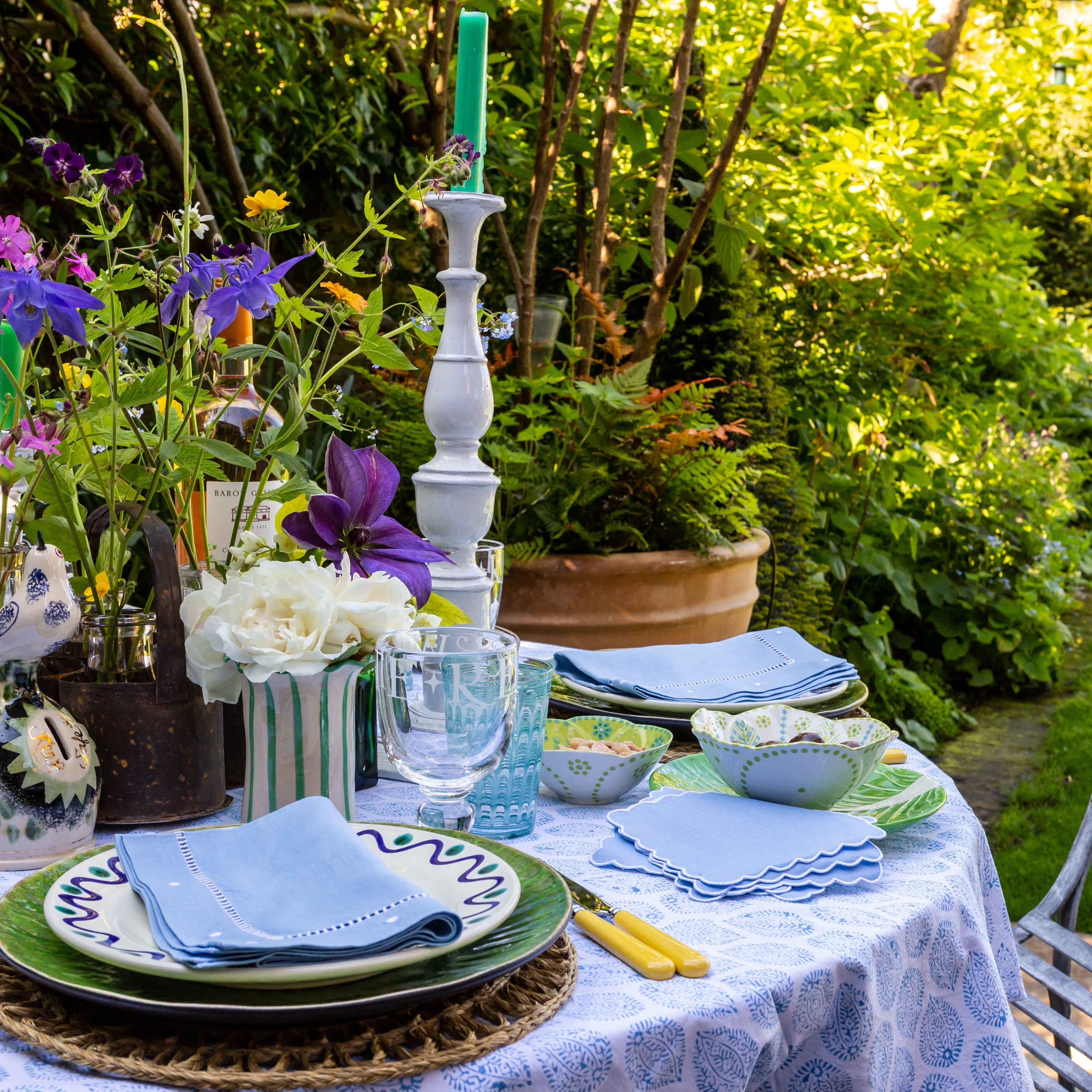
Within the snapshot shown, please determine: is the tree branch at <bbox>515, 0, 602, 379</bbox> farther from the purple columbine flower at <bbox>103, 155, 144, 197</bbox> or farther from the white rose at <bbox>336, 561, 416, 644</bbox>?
the white rose at <bbox>336, 561, 416, 644</bbox>

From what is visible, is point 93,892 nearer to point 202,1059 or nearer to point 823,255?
point 202,1059

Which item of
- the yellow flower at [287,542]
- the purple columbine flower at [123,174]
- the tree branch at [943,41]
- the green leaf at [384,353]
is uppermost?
the tree branch at [943,41]

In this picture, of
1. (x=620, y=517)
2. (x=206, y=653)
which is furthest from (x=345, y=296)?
(x=620, y=517)

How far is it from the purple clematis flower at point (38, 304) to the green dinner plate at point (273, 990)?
37 centimetres

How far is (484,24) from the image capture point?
1101mm

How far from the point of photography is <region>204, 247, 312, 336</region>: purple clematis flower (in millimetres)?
814

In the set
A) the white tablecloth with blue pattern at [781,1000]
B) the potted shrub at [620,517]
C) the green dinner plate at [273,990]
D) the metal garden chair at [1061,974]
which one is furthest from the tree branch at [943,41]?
the green dinner plate at [273,990]

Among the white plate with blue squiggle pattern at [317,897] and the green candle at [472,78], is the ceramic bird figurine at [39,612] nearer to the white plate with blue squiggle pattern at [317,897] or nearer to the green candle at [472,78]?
the white plate with blue squiggle pattern at [317,897]

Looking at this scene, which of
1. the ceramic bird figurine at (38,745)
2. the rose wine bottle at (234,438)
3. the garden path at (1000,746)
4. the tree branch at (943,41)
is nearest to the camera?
the ceramic bird figurine at (38,745)

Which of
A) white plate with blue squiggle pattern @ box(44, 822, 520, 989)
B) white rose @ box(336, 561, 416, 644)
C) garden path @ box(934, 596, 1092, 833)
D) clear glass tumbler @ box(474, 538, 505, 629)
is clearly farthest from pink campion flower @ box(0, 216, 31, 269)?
garden path @ box(934, 596, 1092, 833)

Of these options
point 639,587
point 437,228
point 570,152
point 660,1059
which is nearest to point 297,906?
point 660,1059

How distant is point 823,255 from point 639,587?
225 centimetres

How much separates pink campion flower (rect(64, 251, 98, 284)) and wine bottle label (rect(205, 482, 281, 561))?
23 cm

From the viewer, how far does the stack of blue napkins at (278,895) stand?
588mm
